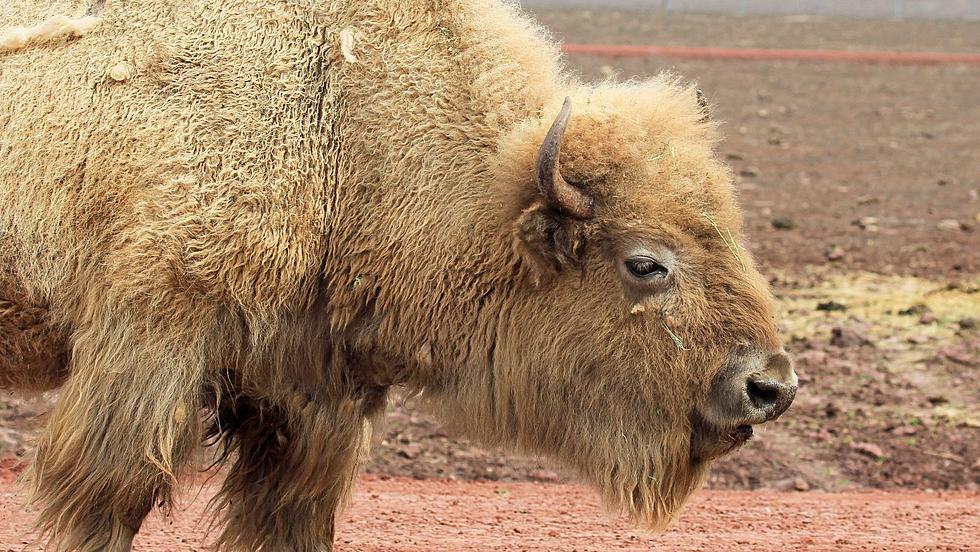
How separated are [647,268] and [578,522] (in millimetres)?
2309

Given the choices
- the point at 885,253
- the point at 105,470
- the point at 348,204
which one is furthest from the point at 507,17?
the point at 885,253

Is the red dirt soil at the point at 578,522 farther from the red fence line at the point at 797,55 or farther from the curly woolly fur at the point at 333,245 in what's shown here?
the red fence line at the point at 797,55

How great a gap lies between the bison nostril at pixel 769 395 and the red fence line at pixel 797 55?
15747 millimetres

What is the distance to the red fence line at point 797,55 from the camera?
20078 mm

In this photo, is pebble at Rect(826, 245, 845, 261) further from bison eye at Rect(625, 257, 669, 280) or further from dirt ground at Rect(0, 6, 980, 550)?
bison eye at Rect(625, 257, 669, 280)

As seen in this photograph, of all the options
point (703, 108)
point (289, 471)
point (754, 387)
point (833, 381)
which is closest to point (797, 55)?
point (833, 381)

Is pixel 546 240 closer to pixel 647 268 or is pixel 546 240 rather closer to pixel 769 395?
pixel 647 268

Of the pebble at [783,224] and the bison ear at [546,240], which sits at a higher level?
the bison ear at [546,240]

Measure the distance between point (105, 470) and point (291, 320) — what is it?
0.78 meters

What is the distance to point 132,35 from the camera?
4.73m

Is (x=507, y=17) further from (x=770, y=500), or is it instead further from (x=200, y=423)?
(x=770, y=500)

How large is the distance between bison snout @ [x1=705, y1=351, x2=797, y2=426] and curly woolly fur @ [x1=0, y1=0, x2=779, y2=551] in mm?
55

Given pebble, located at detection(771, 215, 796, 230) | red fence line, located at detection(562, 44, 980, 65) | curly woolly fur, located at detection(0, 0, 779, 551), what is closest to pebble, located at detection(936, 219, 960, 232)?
pebble, located at detection(771, 215, 796, 230)

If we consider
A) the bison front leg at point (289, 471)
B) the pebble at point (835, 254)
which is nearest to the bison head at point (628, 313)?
the bison front leg at point (289, 471)
